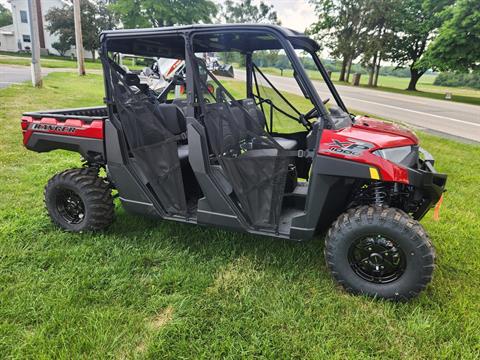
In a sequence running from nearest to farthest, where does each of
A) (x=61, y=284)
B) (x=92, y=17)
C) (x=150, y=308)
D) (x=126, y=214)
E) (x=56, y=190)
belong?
(x=150, y=308) → (x=61, y=284) → (x=56, y=190) → (x=126, y=214) → (x=92, y=17)

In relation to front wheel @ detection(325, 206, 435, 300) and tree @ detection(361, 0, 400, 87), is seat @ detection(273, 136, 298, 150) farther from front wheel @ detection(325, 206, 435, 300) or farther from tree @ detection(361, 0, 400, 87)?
tree @ detection(361, 0, 400, 87)

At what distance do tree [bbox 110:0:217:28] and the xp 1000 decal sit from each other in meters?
34.3

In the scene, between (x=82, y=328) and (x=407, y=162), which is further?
(x=407, y=162)

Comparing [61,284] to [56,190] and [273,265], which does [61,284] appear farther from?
[273,265]

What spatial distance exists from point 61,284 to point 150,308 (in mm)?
741

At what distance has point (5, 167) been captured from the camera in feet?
16.7

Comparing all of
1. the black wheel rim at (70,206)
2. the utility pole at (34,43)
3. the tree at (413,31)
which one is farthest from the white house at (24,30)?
the black wheel rim at (70,206)

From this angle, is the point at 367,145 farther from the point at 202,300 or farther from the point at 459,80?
the point at 459,80

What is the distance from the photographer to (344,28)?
37.2m

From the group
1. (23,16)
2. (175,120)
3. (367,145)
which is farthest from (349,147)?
(23,16)

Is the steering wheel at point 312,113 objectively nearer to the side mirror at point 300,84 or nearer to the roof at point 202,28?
the side mirror at point 300,84

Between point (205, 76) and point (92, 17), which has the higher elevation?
point (92, 17)

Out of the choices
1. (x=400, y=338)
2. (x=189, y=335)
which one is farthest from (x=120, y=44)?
(x=400, y=338)

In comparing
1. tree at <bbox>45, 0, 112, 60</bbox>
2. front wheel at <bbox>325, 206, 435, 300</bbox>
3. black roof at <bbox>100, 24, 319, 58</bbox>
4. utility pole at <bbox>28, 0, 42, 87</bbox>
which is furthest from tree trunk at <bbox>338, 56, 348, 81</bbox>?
front wheel at <bbox>325, 206, 435, 300</bbox>
